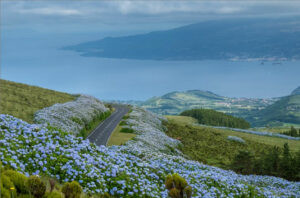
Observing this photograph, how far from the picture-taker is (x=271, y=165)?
50.0m

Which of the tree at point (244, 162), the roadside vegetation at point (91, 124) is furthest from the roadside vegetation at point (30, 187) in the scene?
the tree at point (244, 162)

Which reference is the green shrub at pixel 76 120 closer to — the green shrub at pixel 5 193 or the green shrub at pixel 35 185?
the green shrub at pixel 5 193

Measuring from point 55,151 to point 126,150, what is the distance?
7.22m

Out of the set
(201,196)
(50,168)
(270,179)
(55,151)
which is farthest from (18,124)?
(270,179)

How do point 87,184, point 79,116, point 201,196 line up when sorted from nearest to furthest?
1. point 87,184
2. point 201,196
3. point 79,116

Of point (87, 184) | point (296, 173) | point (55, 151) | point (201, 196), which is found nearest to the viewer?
point (87, 184)

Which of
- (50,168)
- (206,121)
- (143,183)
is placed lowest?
(206,121)

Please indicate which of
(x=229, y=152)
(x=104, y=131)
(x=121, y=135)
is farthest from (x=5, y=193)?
(x=229, y=152)

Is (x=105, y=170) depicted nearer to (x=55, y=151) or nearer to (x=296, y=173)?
(x=55, y=151)

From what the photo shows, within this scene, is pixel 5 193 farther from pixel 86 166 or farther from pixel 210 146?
pixel 210 146

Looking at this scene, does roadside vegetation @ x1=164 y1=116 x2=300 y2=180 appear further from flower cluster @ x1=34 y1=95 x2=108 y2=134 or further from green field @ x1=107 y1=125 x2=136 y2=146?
flower cluster @ x1=34 y1=95 x2=108 y2=134

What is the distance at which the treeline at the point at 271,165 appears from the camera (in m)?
48.6

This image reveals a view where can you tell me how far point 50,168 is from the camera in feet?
44.9

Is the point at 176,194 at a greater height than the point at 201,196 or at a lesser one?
greater
